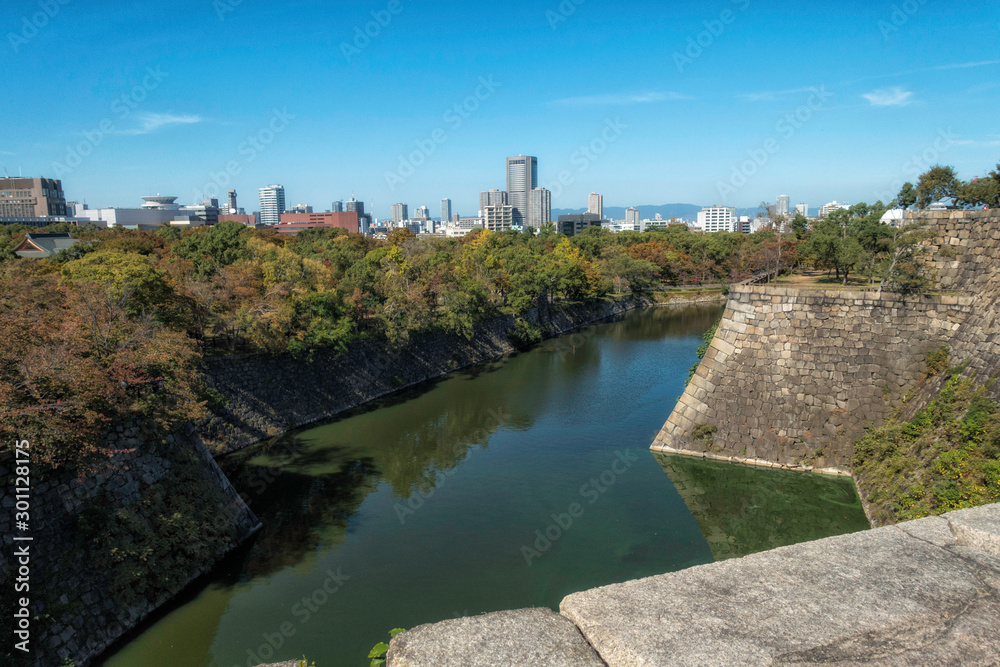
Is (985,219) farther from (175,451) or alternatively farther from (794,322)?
Answer: (175,451)

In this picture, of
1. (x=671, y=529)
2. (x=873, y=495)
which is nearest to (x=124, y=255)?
Answer: (x=671, y=529)

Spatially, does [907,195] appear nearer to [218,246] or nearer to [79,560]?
[79,560]

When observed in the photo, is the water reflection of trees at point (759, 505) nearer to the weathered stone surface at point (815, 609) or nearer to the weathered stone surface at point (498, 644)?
the weathered stone surface at point (815, 609)

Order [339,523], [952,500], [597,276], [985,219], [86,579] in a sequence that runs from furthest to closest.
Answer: [597,276] < [985,219] < [339,523] < [952,500] < [86,579]

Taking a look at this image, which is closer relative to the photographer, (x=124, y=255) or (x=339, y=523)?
(x=339, y=523)

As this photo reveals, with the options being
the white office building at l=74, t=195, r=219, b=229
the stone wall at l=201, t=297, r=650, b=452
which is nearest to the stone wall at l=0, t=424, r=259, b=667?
the stone wall at l=201, t=297, r=650, b=452

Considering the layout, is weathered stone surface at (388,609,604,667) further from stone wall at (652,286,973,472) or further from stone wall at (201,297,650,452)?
stone wall at (201,297,650,452)

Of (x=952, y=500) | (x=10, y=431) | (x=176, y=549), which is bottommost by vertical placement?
(x=176, y=549)
